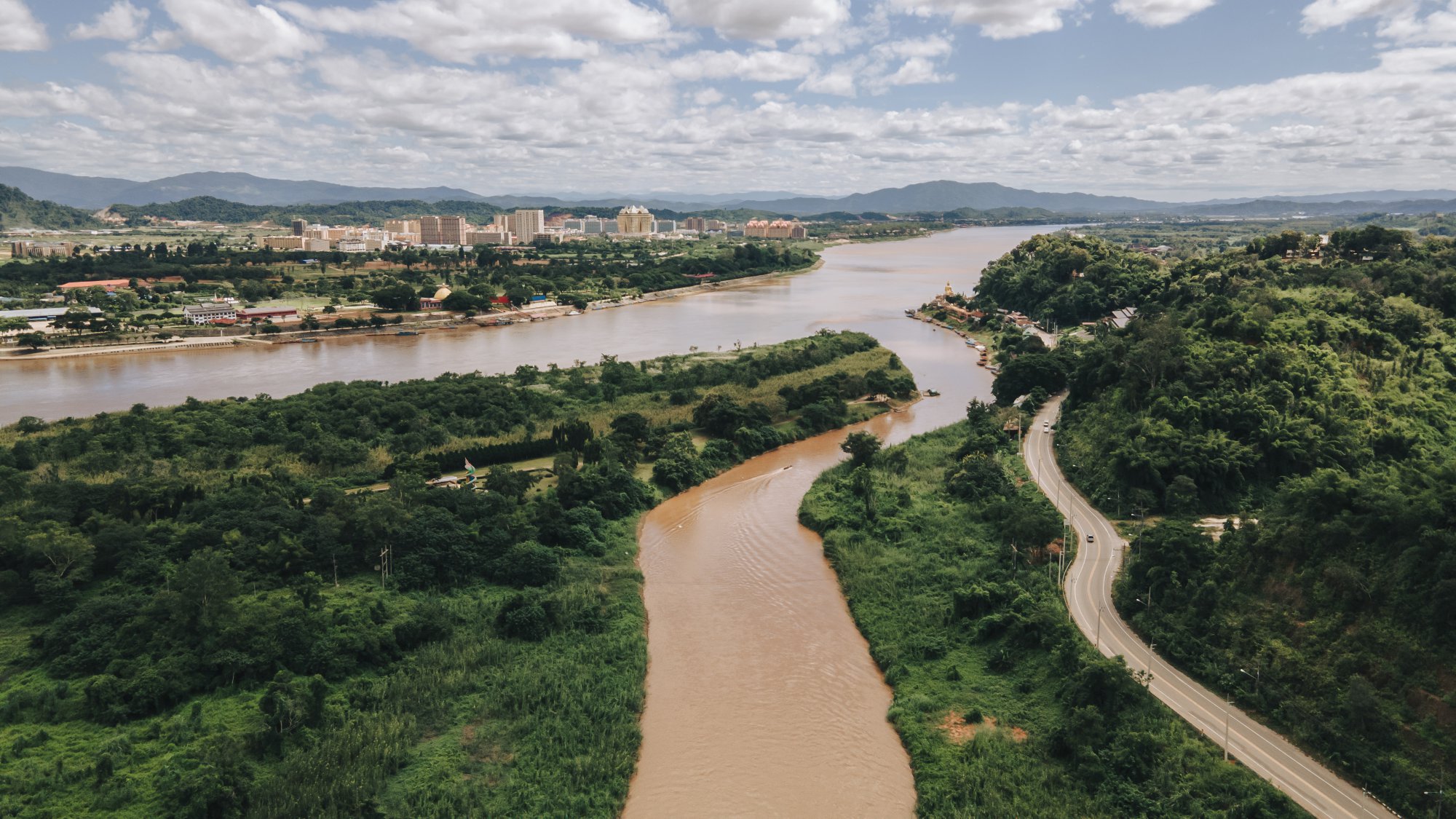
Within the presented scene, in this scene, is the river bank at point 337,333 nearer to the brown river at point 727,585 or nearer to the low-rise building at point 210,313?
the brown river at point 727,585

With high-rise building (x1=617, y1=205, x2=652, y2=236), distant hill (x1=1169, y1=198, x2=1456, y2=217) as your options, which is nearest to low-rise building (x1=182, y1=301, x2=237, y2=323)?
high-rise building (x1=617, y1=205, x2=652, y2=236)

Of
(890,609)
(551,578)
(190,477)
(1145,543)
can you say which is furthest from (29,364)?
(1145,543)

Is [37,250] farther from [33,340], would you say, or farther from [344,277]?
[33,340]

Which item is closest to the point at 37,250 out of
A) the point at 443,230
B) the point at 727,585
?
the point at 443,230

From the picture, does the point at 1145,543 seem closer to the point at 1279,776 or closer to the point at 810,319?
the point at 1279,776

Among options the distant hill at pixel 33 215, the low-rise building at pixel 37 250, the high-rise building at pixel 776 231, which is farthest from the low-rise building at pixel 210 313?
the high-rise building at pixel 776 231

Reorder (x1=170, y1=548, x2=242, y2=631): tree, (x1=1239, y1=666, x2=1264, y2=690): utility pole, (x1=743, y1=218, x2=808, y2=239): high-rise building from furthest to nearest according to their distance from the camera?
1. (x1=743, y1=218, x2=808, y2=239): high-rise building
2. (x1=170, y1=548, x2=242, y2=631): tree
3. (x1=1239, y1=666, x2=1264, y2=690): utility pole

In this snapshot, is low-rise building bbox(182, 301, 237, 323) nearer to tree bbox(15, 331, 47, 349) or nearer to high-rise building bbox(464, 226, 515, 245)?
tree bbox(15, 331, 47, 349)
